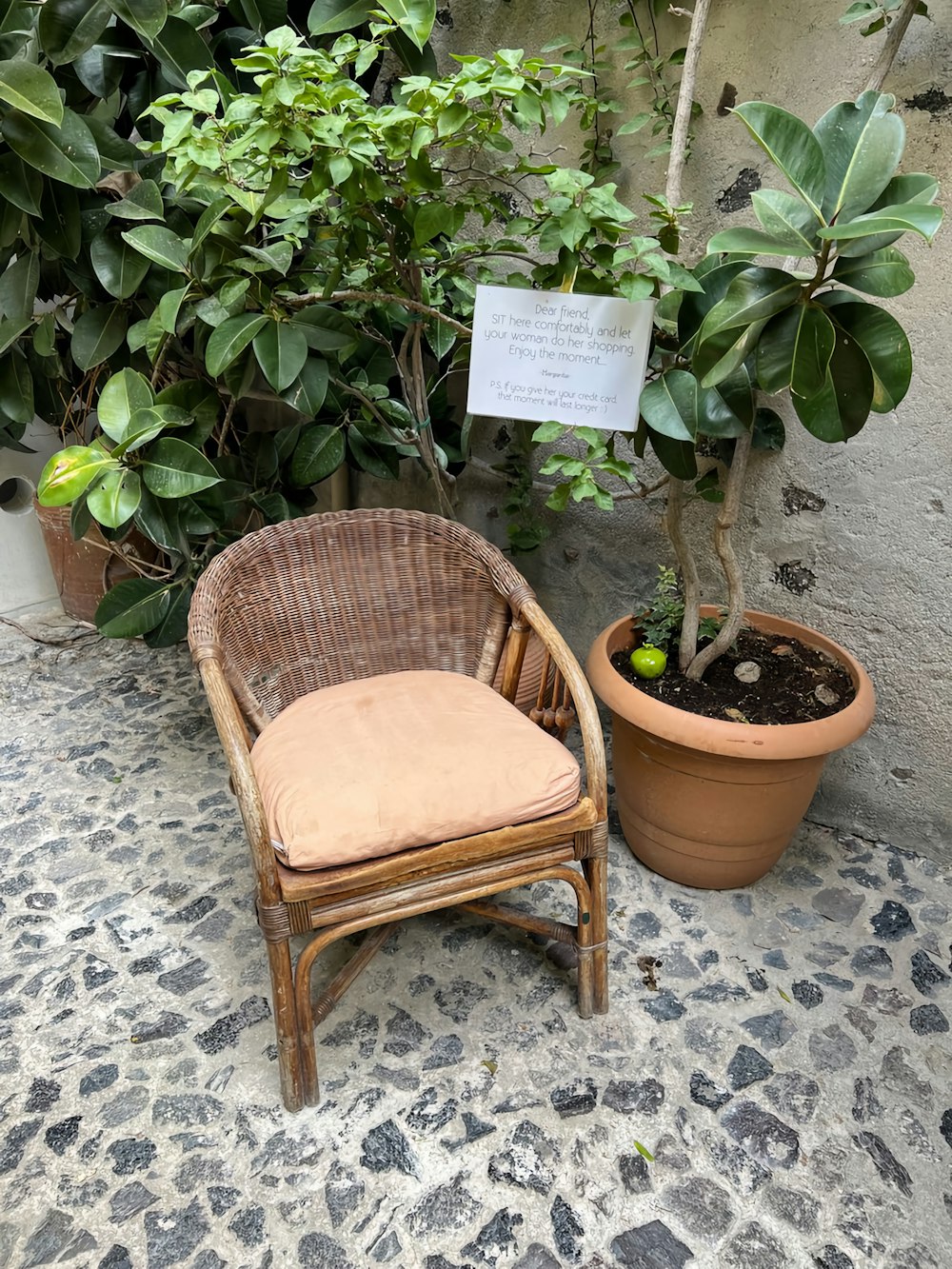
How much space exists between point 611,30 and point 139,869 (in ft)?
6.65

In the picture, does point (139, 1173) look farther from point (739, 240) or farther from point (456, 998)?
point (739, 240)

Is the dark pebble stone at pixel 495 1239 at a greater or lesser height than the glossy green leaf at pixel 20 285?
lesser

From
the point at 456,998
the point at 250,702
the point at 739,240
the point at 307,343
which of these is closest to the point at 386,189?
the point at 307,343

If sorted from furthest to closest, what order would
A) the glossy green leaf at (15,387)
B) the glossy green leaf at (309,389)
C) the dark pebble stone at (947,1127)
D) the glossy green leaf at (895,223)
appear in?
the glossy green leaf at (15,387) < the glossy green leaf at (309,389) < the dark pebble stone at (947,1127) < the glossy green leaf at (895,223)

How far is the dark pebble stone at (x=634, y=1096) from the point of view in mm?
1293

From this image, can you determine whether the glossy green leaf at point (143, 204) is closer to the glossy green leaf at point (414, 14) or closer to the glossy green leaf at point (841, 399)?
the glossy green leaf at point (414, 14)

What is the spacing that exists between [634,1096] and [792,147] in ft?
4.55

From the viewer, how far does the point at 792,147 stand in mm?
1066

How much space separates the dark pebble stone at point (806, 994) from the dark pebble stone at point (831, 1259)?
40 cm

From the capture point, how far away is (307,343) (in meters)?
1.58

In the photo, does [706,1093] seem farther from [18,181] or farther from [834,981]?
[18,181]

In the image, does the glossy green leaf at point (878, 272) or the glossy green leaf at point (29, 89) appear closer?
the glossy green leaf at point (878, 272)

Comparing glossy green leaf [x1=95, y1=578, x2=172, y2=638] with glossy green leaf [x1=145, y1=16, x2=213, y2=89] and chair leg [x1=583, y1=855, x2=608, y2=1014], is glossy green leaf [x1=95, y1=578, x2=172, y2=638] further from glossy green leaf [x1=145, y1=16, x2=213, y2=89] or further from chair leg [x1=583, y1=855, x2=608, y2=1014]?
chair leg [x1=583, y1=855, x2=608, y2=1014]

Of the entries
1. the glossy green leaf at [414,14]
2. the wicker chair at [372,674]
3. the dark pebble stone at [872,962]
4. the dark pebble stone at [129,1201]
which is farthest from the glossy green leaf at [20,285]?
the dark pebble stone at [872,962]
